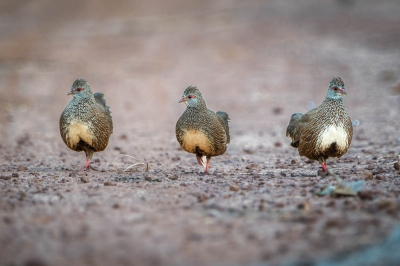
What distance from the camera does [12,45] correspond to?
24969 mm

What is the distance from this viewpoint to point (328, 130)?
666 centimetres

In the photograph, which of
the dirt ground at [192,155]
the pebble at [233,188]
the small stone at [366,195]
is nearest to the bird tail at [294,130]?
the dirt ground at [192,155]

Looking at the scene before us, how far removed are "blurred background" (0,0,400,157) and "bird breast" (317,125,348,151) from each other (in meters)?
3.55

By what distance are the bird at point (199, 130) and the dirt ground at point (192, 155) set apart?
39 centimetres

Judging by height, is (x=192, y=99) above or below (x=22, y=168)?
above

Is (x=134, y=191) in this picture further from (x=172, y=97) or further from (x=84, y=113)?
(x=172, y=97)

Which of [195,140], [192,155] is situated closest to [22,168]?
[195,140]

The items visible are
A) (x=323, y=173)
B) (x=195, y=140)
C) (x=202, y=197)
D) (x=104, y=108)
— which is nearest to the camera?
(x=202, y=197)

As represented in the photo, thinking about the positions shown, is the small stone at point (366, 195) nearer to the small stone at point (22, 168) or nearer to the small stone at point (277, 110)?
the small stone at point (22, 168)

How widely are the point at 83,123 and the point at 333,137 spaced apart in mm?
3279

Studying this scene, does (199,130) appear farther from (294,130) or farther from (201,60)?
(201,60)

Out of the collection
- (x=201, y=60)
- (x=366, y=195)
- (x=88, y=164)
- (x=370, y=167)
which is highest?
(x=201, y=60)

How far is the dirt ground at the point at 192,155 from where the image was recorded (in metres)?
4.23

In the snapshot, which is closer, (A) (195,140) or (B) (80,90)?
(A) (195,140)
